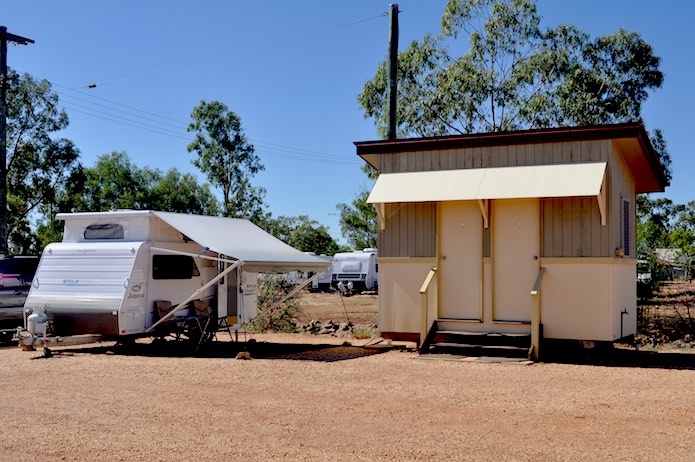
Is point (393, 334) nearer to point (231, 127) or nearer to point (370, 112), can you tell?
point (370, 112)

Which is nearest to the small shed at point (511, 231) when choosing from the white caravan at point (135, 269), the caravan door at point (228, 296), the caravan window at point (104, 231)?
the white caravan at point (135, 269)

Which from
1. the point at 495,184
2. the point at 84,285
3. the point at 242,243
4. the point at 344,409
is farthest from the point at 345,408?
the point at 84,285

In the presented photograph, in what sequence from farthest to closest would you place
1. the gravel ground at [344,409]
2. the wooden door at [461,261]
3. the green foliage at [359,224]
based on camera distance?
the green foliage at [359,224] < the wooden door at [461,261] < the gravel ground at [344,409]

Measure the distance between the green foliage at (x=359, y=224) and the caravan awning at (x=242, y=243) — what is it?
129 feet

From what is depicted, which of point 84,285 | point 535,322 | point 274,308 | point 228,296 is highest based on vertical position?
point 84,285

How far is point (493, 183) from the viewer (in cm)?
1280

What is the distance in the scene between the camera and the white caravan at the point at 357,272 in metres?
38.0

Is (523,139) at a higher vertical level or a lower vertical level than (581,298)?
higher

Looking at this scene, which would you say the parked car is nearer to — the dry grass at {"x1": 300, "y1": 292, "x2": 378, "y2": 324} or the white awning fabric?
the white awning fabric

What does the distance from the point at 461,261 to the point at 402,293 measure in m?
1.16

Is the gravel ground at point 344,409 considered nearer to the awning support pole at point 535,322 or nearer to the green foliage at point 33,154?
the awning support pole at point 535,322

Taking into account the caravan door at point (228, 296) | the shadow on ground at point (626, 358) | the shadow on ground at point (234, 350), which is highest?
the caravan door at point (228, 296)

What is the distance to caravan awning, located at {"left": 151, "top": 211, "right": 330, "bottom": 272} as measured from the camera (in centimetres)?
1345

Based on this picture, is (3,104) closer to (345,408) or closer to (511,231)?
(511,231)
